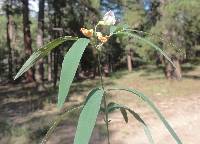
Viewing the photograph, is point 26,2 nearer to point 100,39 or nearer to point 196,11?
point 196,11

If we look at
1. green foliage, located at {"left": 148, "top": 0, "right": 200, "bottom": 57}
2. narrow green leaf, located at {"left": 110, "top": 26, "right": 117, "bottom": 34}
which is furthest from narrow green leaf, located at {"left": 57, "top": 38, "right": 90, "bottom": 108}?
green foliage, located at {"left": 148, "top": 0, "right": 200, "bottom": 57}

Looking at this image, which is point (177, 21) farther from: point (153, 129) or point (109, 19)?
point (109, 19)

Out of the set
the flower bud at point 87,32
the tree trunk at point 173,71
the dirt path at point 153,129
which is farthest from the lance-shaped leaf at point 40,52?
the tree trunk at point 173,71

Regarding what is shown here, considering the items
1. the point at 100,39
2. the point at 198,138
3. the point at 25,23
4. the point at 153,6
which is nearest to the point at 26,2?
the point at 25,23

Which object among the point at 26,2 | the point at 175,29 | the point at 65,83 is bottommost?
the point at 65,83

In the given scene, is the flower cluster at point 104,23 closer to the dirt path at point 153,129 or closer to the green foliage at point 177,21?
the dirt path at point 153,129
